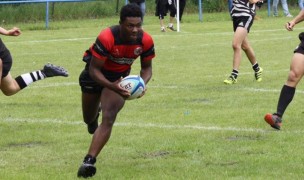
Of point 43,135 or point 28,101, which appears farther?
point 28,101

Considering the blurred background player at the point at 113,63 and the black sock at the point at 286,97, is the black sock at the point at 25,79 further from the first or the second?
the black sock at the point at 286,97

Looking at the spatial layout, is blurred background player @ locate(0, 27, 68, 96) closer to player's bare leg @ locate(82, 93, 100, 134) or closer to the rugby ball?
player's bare leg @ locate(82, 93, 100, 134)

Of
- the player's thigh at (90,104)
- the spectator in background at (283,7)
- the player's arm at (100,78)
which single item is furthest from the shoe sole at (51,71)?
the spectator in background at (283,7)

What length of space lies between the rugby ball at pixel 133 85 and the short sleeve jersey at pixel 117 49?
0.29m

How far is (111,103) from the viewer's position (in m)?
7.68

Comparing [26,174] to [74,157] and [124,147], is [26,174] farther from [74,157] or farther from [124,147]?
[124,147]

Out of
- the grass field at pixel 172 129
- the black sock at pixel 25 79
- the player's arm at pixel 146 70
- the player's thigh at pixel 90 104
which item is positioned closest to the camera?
the grass field at pixel 172 129

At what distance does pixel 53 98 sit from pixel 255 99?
3.22 metres

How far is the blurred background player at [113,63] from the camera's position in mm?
7543

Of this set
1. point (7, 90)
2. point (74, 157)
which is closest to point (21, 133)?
point (7, 90)

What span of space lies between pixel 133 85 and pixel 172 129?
2435 millimetres

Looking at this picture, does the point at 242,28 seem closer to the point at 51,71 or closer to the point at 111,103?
the point at 51,71

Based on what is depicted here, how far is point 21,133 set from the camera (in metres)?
9.91

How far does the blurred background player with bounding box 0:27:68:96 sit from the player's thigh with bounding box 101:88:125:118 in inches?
88.7
